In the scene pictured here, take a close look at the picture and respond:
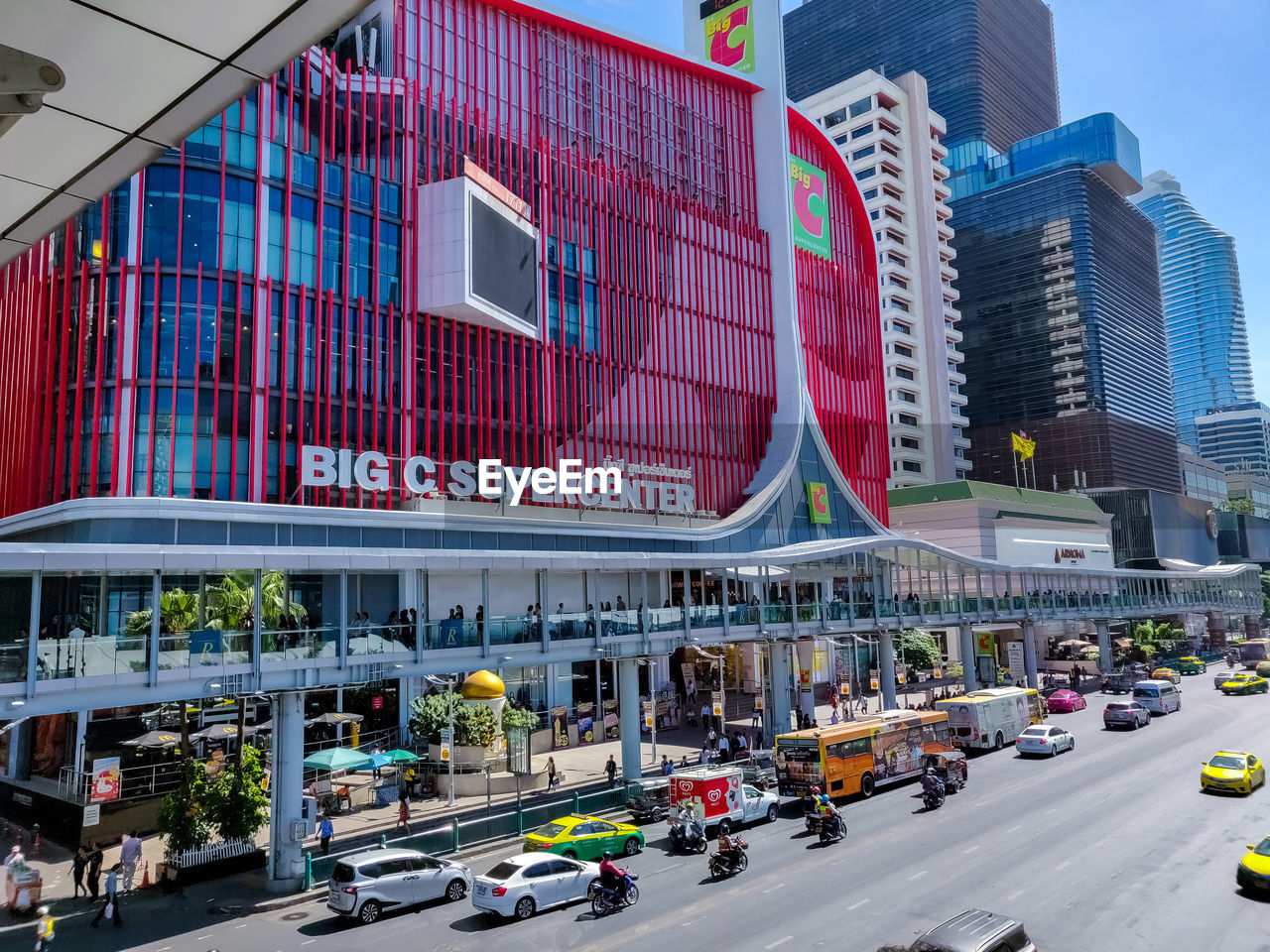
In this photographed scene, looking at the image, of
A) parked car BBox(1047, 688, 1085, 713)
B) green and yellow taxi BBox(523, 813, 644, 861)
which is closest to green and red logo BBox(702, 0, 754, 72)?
parked car BBox(1047, 688, 1085, 713)

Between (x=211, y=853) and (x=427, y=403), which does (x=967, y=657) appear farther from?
(x=211, y=853)

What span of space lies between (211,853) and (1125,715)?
43.9 meters

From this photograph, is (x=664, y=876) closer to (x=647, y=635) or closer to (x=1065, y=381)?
(x=647, y=635)

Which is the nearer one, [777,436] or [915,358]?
[777,436]

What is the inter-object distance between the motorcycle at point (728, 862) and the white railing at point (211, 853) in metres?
14.0

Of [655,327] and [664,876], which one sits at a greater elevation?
[655,327]

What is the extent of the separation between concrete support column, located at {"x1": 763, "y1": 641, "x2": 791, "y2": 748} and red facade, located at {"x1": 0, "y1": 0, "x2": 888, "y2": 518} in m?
19.0

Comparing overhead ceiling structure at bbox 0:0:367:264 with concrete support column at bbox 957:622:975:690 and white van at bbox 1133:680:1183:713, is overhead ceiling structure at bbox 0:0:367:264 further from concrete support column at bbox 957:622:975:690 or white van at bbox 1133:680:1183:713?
concrete support column at bbox 957:622:975:690

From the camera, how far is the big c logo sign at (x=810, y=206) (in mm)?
82688

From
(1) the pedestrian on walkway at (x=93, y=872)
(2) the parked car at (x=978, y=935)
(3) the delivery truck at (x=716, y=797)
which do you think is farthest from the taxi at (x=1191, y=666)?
(1) the pedestrian on walkway at (x=93, y=872)

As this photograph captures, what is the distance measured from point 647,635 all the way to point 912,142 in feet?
349

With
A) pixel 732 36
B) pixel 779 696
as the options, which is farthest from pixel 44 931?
pixel 732 36

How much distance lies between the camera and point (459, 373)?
175ft

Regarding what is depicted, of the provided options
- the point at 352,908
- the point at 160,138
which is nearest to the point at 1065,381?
the point at 352,908
